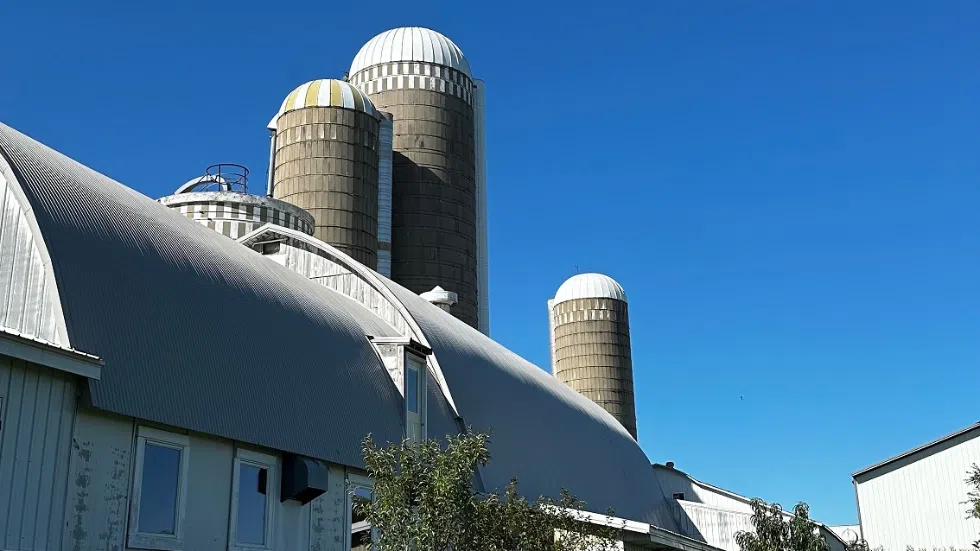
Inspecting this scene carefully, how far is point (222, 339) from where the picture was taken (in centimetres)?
1652

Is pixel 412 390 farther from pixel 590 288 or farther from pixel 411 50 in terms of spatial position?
pixel 590 288

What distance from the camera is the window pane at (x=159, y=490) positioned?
551 inches

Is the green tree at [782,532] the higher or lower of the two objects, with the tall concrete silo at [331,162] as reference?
lower

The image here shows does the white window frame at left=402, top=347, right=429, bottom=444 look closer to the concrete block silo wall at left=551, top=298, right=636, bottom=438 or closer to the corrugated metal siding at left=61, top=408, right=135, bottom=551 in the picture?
the corrugated metal siding at left=61, top=408, right=135, bottom=551

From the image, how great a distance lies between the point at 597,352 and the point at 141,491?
47342 mm

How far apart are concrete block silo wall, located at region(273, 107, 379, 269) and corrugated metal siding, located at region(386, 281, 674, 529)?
32.8 ft

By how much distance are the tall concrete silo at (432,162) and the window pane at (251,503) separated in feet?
92.9

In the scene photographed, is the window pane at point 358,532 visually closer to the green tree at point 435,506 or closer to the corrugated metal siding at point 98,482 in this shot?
the green tree at point 435,506

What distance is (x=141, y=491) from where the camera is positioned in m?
14.0

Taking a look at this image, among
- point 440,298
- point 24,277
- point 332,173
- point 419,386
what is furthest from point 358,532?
point 332,173

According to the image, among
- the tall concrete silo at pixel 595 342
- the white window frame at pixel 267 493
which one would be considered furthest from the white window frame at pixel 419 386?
the tall concrete silo at pixel 595 342

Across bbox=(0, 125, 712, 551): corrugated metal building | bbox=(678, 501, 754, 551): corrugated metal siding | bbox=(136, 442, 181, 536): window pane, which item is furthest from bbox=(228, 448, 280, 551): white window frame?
bbox=(678, 501, 754, 551): corrugated metal siding

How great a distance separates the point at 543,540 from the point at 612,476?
1894 cm

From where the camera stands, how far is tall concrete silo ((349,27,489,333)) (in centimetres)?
4556
